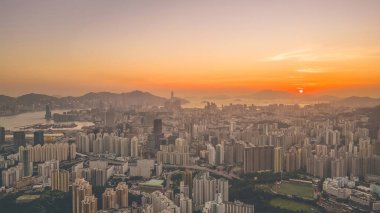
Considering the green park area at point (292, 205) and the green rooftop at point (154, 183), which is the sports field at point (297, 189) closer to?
the green park area at point (292, 205)

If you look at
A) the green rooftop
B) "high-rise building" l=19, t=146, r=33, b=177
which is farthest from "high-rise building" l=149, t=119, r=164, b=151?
"high-rise building" l=19, t=146, r=33, b=177

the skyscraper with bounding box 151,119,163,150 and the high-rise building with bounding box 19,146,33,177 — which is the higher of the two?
the skyscraper with bounding box 151,119,163,150

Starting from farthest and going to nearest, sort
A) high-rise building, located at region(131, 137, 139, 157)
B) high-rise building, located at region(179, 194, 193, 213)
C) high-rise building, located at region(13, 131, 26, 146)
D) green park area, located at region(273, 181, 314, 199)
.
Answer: high-rise building, located at region(131, 137, 139, 157), high-rise building, located at region(13, 131, 26, 146), green park area, located at region(273, 181, 314, 199), high-rise building, located at region(179, 194, 193, 213)

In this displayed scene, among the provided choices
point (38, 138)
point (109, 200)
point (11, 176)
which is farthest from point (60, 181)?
point (38, 138)

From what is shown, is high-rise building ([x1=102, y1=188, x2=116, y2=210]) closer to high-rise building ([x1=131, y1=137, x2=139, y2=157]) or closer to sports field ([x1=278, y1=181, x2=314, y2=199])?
sports field ([x1=278, y1=181, x2=314, y2=199])

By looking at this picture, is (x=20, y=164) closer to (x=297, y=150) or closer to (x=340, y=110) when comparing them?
(x=297, y=150)

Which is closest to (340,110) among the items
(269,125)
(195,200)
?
(269,125)
